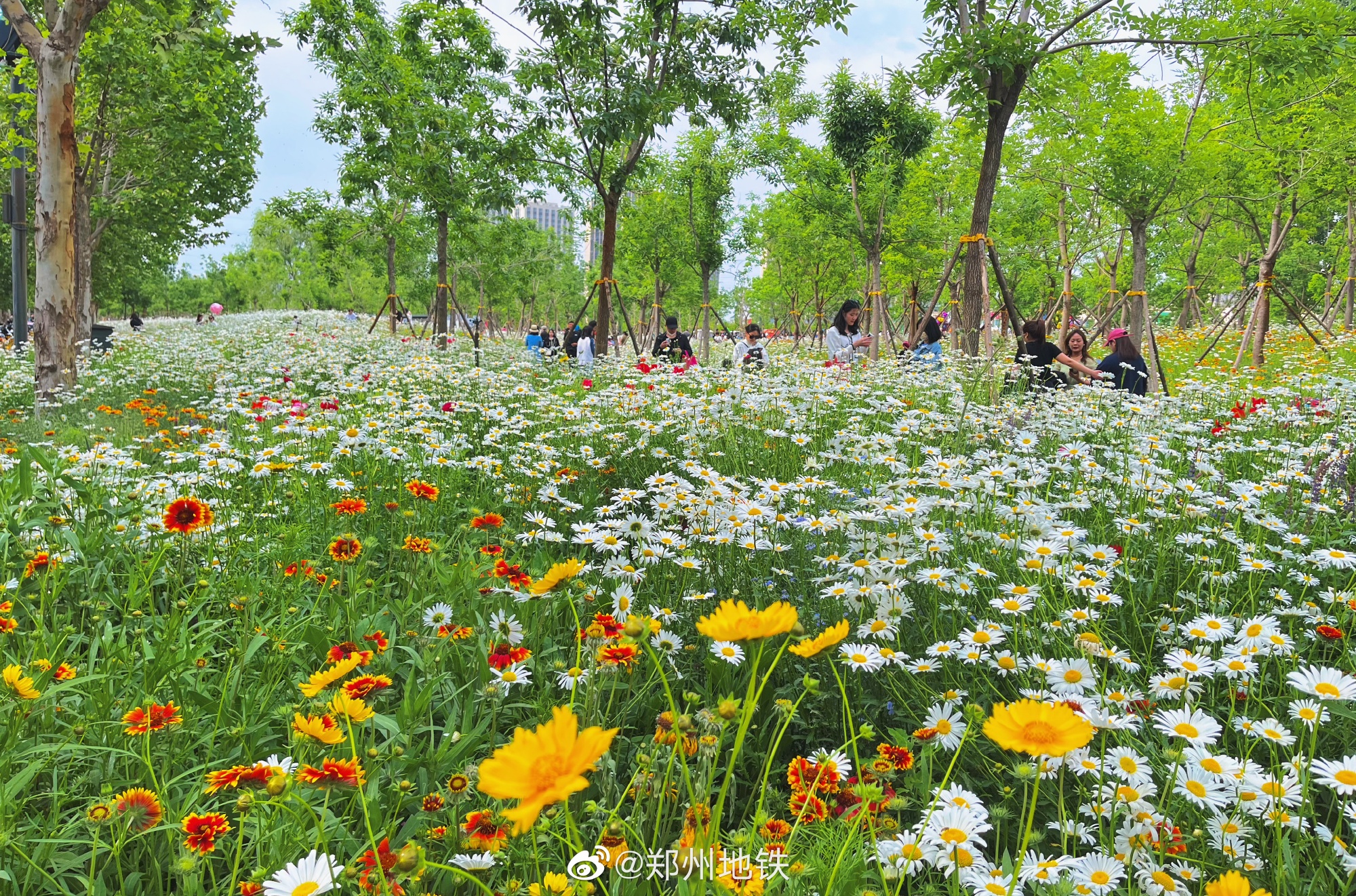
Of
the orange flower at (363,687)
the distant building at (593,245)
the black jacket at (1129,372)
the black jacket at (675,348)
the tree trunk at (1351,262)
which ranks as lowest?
the orange flower at (363,687)

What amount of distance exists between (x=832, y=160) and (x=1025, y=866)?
15.1 meters

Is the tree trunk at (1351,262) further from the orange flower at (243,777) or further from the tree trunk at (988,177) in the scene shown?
the orange flower at (243,777)

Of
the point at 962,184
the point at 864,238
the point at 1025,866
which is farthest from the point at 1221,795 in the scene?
the point at 962,184

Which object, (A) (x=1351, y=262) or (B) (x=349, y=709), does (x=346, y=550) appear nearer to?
(B) (x=349, y=709)

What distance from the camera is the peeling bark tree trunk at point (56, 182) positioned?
573cm

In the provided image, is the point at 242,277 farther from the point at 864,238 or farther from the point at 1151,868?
the point at 1151,868

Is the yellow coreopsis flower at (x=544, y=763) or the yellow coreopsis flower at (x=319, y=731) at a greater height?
the yellow coreopsis flower at (x=544, y=763)

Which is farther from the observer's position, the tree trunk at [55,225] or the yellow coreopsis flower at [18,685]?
the tree trunk at [55,225]

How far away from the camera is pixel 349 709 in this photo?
43.8 inches

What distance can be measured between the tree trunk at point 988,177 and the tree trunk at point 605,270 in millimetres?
4829

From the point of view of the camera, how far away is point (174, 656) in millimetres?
1949

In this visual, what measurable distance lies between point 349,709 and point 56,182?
7659 millimetres

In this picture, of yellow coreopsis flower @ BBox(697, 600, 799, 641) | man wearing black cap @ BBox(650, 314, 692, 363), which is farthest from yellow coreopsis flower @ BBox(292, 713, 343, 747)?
man wearing black cap @ BBox(650, 314, 692, 363)

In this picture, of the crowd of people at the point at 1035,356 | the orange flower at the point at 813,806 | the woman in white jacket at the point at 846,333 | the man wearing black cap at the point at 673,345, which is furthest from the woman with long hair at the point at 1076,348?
the orange flower at the point at 813,806
